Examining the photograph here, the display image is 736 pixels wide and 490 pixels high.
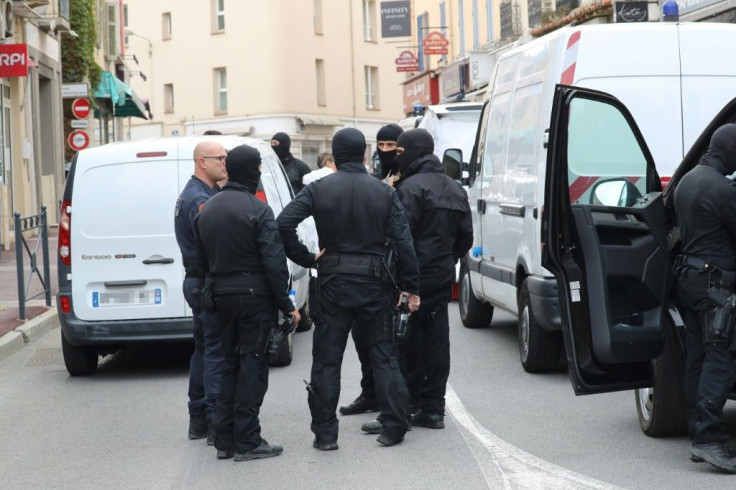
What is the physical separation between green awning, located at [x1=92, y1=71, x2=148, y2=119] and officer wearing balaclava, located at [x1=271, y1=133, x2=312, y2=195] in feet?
68.5

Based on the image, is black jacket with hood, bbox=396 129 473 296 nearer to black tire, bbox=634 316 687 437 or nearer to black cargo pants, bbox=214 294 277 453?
black cargo pants, bbox=214 294 277 453

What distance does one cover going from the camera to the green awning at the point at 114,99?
36.0 meters

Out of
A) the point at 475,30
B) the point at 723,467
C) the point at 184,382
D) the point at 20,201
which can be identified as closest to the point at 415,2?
the point at 475,30

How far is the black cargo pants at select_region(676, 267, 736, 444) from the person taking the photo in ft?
21.6

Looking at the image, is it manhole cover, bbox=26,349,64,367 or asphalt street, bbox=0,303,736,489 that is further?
manhole cover, bbox=26,349,64,367

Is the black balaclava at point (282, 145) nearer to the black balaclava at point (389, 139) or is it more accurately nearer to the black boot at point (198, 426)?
the black balaclava at point (389, 139)

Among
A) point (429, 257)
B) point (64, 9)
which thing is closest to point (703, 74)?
point (429, 257)

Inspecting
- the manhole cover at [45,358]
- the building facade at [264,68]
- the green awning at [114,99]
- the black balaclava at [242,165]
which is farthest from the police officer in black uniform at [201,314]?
the building facade at [264,68]

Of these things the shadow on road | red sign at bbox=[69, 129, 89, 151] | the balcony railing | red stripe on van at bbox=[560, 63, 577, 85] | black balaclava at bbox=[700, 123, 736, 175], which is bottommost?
the shadow on road

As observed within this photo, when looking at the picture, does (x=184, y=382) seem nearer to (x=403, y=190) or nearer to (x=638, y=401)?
(x=403, y=190)

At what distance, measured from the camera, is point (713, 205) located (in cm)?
663

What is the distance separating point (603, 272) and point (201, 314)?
8.01 ft

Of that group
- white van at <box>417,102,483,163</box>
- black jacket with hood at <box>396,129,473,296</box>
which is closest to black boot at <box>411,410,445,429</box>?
black jacket with hood at <box>396,129,473,296</box>

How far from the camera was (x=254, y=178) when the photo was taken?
24.7ft
